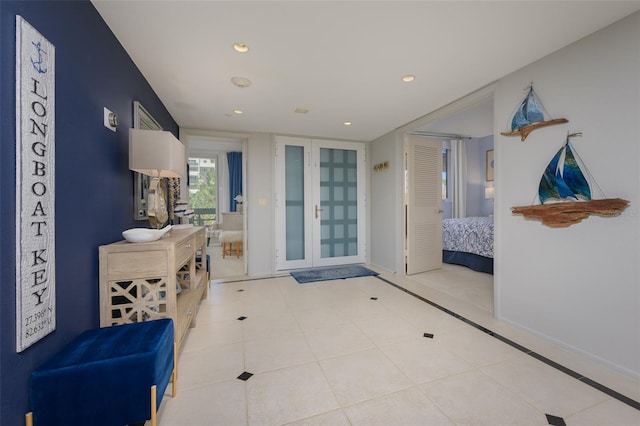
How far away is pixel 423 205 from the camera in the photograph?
4512 millimetres

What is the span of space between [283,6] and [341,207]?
3768mm

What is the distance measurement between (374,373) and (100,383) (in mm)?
1573

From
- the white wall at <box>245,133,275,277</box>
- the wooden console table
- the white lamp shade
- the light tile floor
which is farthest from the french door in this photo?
the wooden console table

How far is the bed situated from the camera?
436 cm

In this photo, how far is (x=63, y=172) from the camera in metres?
1.38

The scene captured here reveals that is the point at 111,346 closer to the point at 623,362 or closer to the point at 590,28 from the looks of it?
the point at 623,362

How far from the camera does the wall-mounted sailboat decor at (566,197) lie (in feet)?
6.33

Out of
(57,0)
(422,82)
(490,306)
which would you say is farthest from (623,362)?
(57,0)

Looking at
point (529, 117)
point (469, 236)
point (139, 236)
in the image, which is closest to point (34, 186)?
point (139, 236)

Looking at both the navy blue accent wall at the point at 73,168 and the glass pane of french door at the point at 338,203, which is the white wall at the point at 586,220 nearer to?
the glass pane of french door at the point at 338,203

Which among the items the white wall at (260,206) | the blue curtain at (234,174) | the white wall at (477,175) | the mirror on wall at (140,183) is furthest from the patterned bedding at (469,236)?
the blue curtain at (234,174)

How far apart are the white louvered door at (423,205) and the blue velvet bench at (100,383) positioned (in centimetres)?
382

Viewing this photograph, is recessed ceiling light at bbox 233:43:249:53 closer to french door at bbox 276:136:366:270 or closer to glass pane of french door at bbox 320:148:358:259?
french door at bbox 276:136:366:270

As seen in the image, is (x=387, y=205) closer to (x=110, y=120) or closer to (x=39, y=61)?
(x=110, y=120)
